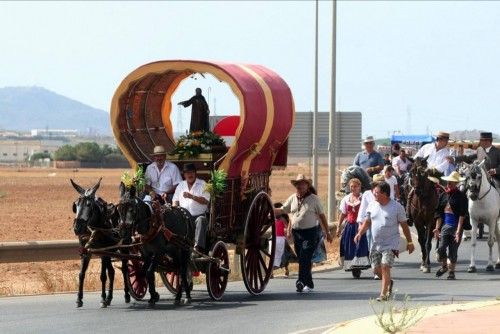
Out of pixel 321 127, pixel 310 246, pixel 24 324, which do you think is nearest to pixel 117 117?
pixel 310 246

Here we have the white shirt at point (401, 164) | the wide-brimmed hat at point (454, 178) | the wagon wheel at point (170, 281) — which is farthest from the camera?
the white shirt at point (401, 164)

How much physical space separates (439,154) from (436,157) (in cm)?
9

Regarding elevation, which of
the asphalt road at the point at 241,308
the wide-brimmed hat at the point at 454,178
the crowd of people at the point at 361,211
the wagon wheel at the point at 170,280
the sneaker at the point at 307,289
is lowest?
the asphalt road at the point at 241,308

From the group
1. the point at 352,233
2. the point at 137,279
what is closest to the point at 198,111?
the point at 137,279

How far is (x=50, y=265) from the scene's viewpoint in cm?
2922

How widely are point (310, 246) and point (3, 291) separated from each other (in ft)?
15.7

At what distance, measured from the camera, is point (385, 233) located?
60.1 feet

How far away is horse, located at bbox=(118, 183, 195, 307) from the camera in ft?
60.4

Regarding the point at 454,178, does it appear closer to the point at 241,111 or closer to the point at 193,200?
the point at 241,111

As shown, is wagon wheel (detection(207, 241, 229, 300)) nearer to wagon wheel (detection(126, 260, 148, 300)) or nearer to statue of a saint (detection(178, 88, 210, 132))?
wagon wheel (detection(126, 260, 148, 300))

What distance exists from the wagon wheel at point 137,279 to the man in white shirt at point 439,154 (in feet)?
27.1

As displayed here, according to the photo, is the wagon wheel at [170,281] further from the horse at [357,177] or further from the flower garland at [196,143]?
the horse at [357,177]

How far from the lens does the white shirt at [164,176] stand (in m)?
20.3

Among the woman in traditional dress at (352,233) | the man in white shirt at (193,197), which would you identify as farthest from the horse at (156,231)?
the woman in traditional dress at (352,233)
